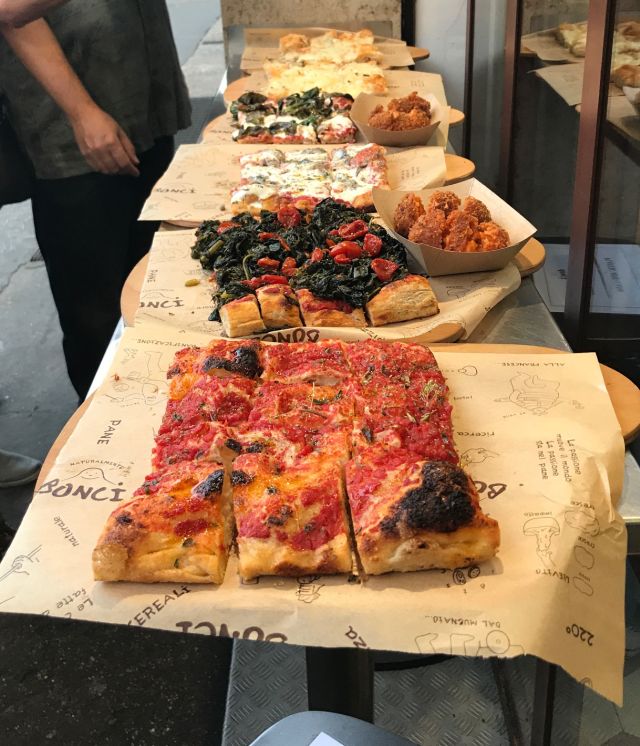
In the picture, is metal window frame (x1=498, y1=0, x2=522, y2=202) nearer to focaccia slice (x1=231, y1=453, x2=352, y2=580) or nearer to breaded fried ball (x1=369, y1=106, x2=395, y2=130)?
breaded fried ball (x1=369, y1=106, x2=395, y2=130)


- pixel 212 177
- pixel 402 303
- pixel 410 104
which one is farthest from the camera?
pixel 410 104

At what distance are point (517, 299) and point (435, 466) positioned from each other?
1073mm

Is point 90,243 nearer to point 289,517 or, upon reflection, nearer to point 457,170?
point 457,170

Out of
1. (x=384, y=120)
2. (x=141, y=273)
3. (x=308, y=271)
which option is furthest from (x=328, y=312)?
(x=384, y=120)

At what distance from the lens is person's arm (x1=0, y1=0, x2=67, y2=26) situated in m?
2.91

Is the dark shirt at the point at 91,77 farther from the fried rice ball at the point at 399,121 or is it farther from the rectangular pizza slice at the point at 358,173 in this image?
the fried rice ball at the point at 399,121

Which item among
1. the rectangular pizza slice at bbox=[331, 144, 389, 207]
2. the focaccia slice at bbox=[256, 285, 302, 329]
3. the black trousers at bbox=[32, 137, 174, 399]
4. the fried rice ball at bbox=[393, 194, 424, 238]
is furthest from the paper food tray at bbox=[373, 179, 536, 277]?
the black trousers at bbox=[32, 137, 174, 399]

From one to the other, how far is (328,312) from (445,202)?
0.61 metres

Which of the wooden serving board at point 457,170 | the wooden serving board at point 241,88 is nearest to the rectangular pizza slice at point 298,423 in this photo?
the wooden serving board at point 457,170

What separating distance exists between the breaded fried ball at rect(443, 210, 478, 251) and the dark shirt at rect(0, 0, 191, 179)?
71.6 inches

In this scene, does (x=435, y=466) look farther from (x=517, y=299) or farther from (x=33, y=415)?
(x=33, y=415)

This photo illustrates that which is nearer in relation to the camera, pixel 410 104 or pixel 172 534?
pixel 172 534

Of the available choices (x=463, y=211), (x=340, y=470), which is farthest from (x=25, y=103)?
(x=340, y=470)

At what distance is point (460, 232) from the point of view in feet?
7.91
